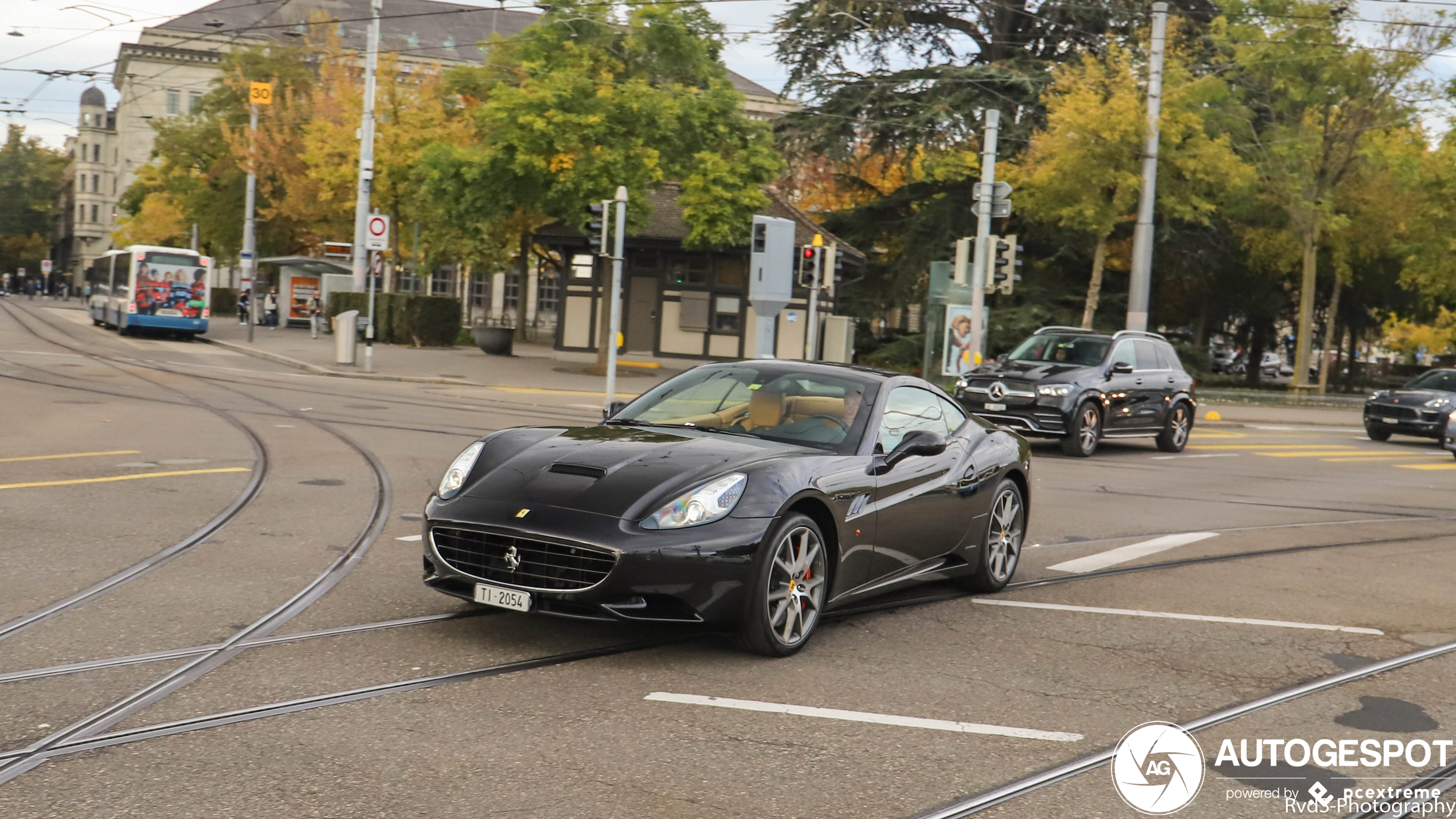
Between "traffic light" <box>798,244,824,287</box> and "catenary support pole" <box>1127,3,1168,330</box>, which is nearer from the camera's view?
"traffic light" <box>798,244,824,287</box>

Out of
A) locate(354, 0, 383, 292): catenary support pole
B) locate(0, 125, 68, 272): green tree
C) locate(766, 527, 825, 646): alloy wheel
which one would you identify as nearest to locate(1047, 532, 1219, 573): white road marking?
locate(766, 527, 825, 646): alloy wheel

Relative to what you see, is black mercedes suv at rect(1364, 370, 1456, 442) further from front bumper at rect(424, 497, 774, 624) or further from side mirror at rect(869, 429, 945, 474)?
front bumper at rect(424, 497, 774, 624)

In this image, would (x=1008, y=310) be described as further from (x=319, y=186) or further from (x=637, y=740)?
(x=637, y=740)

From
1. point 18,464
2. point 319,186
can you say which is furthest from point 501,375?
point 319,186

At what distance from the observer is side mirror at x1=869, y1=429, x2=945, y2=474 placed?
7.00 meters

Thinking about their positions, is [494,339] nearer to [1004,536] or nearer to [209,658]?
[1004,536]

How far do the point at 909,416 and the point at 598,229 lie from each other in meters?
16.9

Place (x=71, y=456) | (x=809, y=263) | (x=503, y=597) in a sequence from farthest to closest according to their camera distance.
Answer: (x=809, y=263)
(x=71, y=456)
(x=503, y=597)

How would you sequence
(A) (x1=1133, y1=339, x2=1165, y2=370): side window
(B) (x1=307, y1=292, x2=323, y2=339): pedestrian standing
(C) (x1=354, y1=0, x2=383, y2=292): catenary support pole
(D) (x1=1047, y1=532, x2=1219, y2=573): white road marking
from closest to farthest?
(D) (x1=1047, y1=532, x2=1219, y2=573): white road marking
(A) (x1=1133, y1=339, x2=1165, y2=370): side window
(C) (x1=354, y1=0, x2=383, y2=292): catenary support pole
(B) (x1=307, y1=292, x2=323, y2=339): pedestrian standing

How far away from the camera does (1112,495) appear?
13977 millimetres

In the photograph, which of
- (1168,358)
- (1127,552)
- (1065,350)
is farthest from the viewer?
(1168,358)

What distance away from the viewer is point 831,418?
23.4ft

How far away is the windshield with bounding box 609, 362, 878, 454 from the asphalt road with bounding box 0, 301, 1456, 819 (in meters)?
1.00

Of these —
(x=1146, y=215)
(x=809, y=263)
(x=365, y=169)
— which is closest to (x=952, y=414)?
(x=809, y=263)
